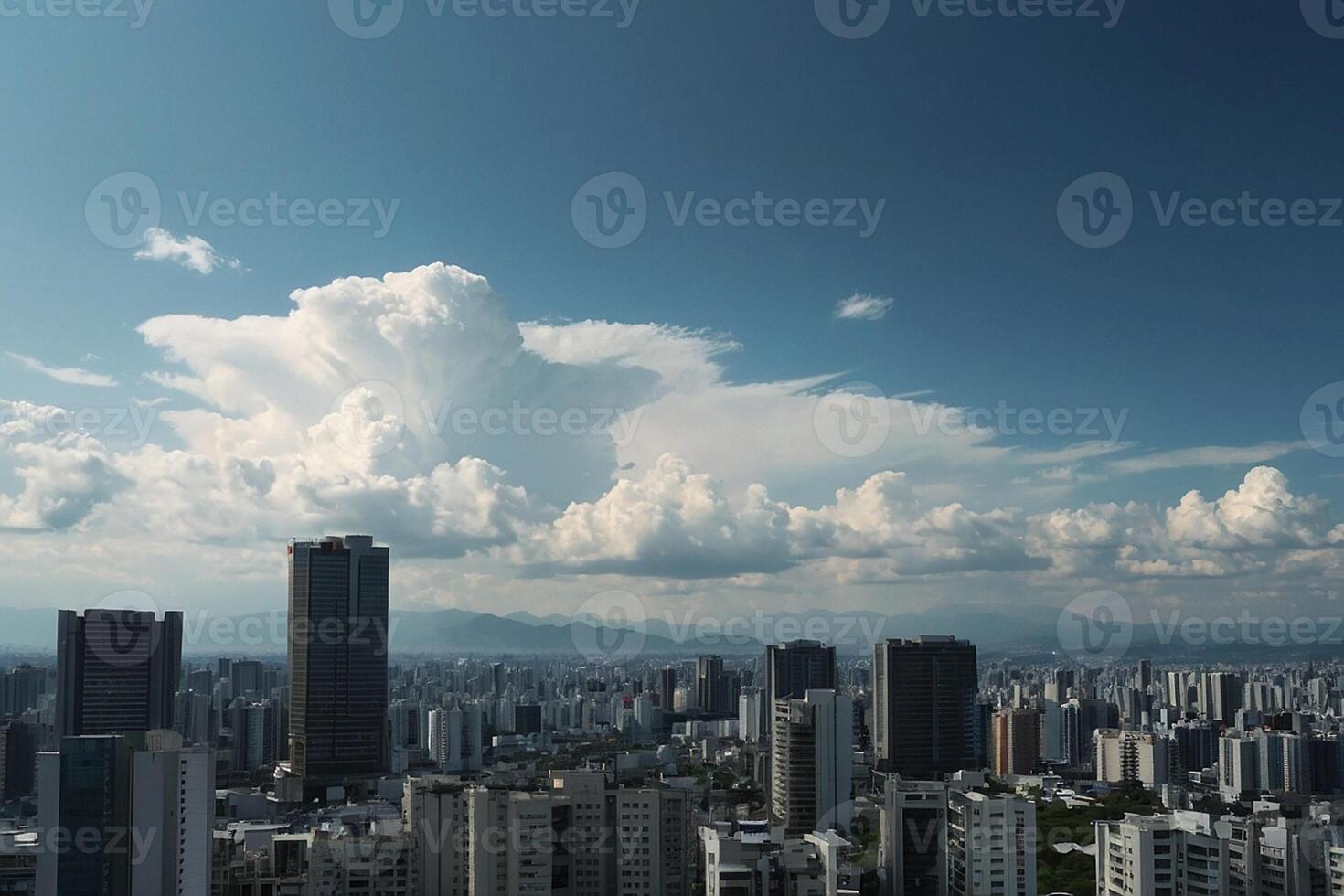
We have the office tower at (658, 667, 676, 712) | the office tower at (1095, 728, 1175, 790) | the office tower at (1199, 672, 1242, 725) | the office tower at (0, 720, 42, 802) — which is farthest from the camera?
the office tower at (658, 667, 676, 712)

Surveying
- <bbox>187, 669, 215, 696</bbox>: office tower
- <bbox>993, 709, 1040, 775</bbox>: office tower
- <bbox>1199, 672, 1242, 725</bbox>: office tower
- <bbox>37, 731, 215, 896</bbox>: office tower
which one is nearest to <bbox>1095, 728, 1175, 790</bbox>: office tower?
<bbox>993, 709, 1040, 775</bbox>: office tower

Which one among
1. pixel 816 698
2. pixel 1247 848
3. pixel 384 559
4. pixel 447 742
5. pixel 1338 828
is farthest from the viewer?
pixel 447 742

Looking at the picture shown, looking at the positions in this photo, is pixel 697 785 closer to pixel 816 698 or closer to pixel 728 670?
pixel 816 698

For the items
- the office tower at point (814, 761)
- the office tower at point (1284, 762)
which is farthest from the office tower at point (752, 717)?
the office tower at point (1284, 762)

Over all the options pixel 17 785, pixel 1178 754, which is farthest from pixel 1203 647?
pixel 17 785

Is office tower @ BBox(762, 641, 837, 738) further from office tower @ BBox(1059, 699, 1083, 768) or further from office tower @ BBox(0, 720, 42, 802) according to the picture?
office tower @ BBox(0, 720, 42, 802)

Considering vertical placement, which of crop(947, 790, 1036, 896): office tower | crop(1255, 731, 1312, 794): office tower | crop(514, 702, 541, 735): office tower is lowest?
crop(514, 702, 541, 735): office tower
